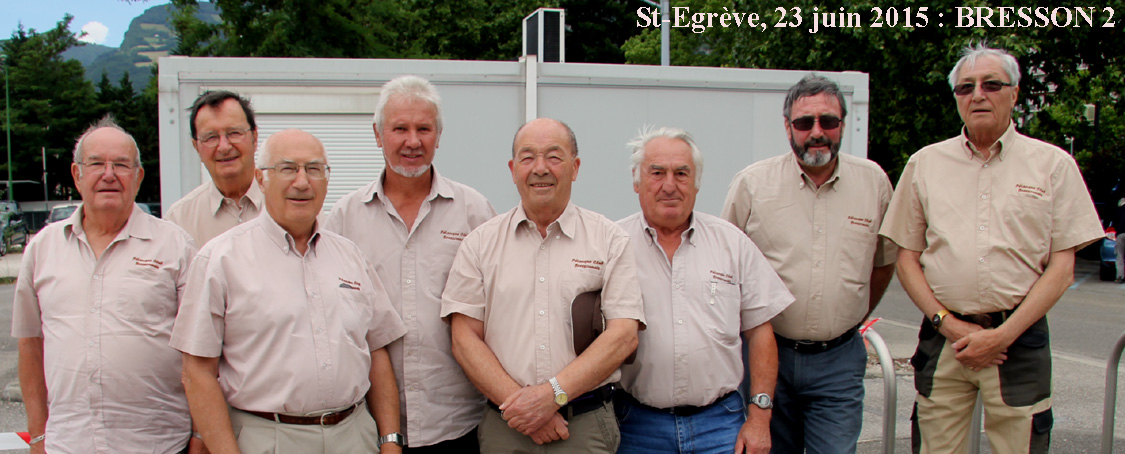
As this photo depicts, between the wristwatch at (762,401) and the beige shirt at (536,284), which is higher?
the beige shirt at (536,284)

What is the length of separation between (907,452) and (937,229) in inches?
105

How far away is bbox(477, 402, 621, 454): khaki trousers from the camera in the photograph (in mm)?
2734

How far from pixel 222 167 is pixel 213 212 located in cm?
20

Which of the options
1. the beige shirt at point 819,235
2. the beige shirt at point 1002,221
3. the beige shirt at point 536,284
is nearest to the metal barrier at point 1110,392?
the beige shirt at point 1002,221

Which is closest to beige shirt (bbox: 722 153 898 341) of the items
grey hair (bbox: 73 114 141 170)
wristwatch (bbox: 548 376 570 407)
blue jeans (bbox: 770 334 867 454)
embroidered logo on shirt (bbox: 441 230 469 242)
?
blue jeans (bbox: 770 334 867 454)

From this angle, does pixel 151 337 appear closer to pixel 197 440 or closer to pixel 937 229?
pixel 197 440

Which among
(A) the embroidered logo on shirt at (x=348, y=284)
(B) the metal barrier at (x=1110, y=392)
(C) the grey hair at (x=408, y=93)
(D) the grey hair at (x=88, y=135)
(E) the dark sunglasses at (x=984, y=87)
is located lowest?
(B) the metal barrier at (x=1110, y=392)

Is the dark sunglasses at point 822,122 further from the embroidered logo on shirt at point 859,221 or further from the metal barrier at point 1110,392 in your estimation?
the metal barrier at point 1110,392

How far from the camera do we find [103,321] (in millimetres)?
2568

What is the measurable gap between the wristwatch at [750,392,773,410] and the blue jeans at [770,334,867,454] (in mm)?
242

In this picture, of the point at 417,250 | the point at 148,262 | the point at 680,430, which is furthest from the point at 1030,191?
the point at 148,262

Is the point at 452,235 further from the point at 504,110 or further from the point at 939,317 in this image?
the point at 504,110

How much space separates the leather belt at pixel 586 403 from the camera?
9.03ft

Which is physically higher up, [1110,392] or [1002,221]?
[1002,221]
